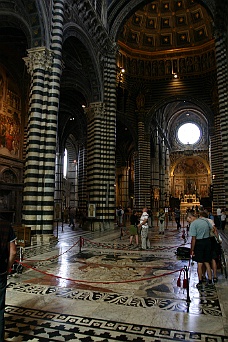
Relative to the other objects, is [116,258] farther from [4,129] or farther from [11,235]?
[4,129]

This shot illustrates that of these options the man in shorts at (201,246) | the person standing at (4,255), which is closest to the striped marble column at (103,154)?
the man in shorts at (201,246)

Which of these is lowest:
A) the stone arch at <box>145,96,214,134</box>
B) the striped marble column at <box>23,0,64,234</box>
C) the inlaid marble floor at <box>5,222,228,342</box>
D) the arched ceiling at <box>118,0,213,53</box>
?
the inlaid marble floor at <box>5,222,228,342</box>

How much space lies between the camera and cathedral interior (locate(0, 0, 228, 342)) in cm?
567

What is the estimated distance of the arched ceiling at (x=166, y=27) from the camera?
111 feet

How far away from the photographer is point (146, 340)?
11.8 feet

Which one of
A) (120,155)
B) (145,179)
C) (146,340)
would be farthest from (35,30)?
(120,155)

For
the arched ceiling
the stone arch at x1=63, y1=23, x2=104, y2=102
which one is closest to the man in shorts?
→ the stone arch at x1=63, y1=23, x2=104, y2=102

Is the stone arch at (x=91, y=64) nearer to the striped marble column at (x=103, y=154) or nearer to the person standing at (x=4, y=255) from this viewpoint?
the striped marble column at (x=103, y=154)

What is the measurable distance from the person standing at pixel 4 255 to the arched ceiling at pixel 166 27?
3456cm

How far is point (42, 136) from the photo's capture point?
13086mm

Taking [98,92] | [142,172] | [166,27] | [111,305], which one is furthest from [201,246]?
[166,27]

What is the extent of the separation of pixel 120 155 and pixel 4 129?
25.7m

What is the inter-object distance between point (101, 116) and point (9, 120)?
7.57m

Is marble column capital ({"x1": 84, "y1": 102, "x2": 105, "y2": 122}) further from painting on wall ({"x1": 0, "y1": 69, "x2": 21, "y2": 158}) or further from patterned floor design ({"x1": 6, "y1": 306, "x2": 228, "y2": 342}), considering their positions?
patterned floor design ({"x1": 6, "y1": 306, "x2": 228, "y2": 342})
